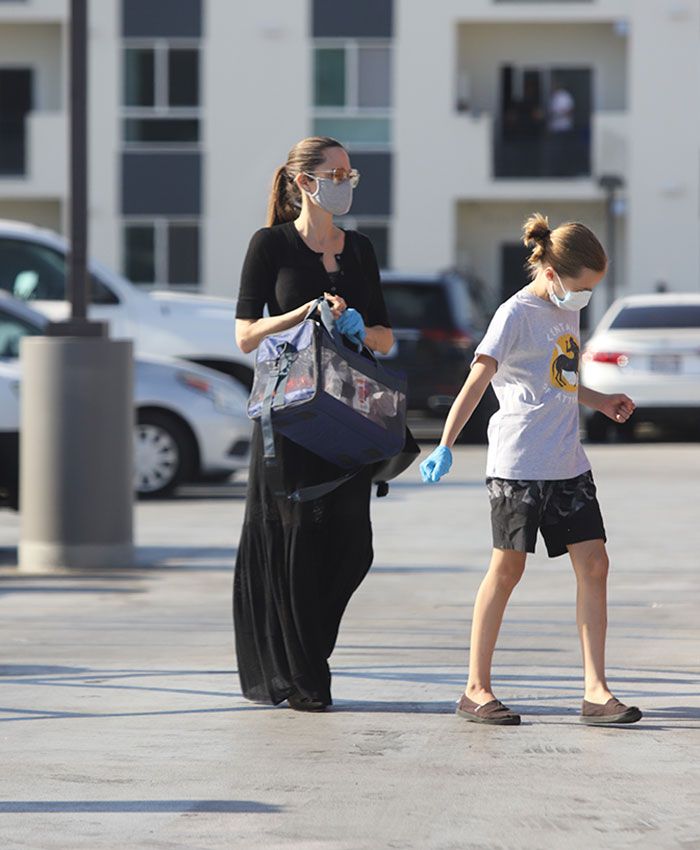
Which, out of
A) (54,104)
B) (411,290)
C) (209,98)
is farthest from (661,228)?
(411,290)

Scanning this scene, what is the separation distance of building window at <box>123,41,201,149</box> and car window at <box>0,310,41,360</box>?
2241cm

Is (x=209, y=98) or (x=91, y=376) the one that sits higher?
(x=209, y=98)

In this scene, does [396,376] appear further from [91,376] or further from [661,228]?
[661,228]

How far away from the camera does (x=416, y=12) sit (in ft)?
122

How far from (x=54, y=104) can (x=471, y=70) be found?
7559mm

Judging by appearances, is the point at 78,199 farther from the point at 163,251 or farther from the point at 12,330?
the point at 163,251

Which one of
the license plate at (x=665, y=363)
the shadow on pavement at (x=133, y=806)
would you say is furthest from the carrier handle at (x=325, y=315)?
the license plate at (x=665, y=363)

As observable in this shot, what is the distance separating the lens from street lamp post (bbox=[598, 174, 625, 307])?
35.8 m

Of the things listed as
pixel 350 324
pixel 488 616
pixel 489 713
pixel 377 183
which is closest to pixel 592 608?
pixel 488 616

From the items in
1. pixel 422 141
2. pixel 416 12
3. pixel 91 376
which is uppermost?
pixel 416 12

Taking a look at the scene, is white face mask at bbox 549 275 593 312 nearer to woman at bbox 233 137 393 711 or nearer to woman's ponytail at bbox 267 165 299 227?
woman at bbox 233 137 393 711

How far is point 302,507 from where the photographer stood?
6902mm

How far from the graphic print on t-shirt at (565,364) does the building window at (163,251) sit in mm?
31021

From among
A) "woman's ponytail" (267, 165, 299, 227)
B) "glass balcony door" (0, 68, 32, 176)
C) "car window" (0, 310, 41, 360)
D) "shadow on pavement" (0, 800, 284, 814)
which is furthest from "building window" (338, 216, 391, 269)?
"shadow on pavement" (0, 800, 284, 814)
